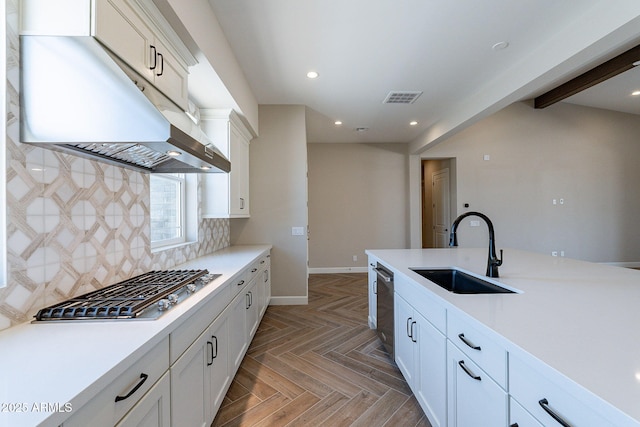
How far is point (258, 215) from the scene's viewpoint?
3.87 m

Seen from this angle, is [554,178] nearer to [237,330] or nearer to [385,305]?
[385,305]

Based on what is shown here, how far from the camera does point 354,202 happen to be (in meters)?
6.15

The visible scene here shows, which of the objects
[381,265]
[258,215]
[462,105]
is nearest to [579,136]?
[462,105]

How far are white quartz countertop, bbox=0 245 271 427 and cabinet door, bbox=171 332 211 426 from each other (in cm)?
23

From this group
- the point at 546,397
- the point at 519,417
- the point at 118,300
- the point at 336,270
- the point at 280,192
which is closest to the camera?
the point at 546,397

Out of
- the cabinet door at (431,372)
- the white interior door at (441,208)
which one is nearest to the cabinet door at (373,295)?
the cabinet door at (431,372)

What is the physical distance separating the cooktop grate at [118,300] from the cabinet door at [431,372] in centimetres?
141

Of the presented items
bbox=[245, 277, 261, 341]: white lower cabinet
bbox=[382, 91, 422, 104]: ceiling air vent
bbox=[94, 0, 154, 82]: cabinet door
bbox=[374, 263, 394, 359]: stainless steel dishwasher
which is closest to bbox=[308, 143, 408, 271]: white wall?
bbox=[382, 91, 422, 104]: ceiling air vent

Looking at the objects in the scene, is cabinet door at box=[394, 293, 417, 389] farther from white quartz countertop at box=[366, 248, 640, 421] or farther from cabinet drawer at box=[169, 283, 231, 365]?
cabinet drawer at box=[169, 283, 231, 365]

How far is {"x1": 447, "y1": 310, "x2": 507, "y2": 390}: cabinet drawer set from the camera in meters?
0.95

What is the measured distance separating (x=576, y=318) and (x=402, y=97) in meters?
3.32

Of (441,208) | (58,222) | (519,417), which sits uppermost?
(441,208)

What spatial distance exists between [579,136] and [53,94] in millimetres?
8337

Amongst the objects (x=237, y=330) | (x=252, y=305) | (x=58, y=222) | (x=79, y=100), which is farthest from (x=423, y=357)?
(x=79, y=100)
